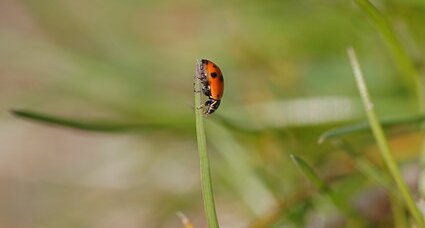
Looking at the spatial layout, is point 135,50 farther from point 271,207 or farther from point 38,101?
point 271,207

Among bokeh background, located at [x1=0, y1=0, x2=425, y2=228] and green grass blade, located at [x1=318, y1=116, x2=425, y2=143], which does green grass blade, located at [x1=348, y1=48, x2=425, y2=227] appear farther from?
bokeh background, located at [x1=0, y1=0, x2=425, y2=228]

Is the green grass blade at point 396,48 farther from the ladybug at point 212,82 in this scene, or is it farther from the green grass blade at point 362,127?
the ladybug at point 212,82

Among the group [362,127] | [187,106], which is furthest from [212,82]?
[187,106]

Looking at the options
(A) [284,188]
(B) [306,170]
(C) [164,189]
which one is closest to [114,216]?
(C) [164,189]

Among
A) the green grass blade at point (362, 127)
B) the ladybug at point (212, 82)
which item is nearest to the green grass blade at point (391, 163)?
the green grass blade at point (362, 127)

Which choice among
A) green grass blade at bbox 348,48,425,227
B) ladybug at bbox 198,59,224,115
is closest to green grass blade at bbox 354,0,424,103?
green grass blade at bbox 348,48,425,227

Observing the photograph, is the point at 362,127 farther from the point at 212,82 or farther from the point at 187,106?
the point at 187,106
